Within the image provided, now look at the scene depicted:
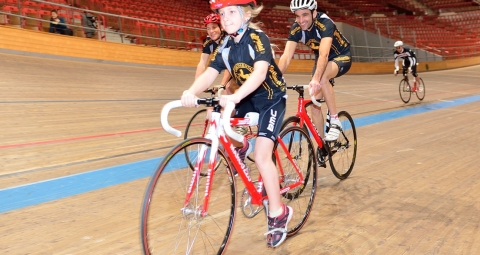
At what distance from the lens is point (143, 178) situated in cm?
406

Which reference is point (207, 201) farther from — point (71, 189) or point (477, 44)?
point (477, 44)

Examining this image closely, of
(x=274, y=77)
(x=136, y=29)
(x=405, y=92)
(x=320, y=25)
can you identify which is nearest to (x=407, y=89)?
(x=405, y=92)

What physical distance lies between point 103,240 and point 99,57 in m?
9.07

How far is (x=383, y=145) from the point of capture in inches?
220

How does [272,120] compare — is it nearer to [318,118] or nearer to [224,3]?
[224,3]

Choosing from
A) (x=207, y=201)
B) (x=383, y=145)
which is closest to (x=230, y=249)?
(x=207, y=201)

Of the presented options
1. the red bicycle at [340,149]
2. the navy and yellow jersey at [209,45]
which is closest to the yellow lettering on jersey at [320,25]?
the red bicycle at [340,149]

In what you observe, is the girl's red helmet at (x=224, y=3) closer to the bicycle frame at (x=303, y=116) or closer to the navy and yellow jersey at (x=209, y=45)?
the bicycle frame at (x=303, y=116)

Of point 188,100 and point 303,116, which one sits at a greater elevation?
point 188,100

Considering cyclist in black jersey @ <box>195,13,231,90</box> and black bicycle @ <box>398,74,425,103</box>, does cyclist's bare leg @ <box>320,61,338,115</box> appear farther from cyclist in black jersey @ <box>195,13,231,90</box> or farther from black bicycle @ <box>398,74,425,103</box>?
black bicycle @ <box>398,74,425,103</box>

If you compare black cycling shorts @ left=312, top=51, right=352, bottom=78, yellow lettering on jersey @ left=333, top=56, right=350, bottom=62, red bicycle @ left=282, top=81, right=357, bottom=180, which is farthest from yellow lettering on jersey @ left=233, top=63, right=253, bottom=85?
yellow lettering on jersey @ left=333, top=56, right=350, bottom=62

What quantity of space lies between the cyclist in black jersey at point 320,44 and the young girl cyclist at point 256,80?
1105 millimetres

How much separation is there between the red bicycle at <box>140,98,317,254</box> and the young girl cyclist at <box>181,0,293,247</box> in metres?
0.08

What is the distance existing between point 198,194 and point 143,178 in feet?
6.73
